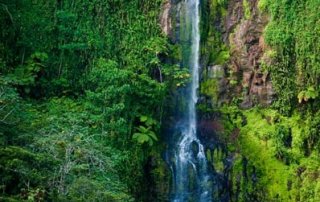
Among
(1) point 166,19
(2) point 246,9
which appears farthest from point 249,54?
(1) point 166,19

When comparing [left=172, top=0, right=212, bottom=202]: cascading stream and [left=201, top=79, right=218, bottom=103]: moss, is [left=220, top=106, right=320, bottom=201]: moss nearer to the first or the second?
[left=172, top=0, right=212, bottom=202]: cascading stream

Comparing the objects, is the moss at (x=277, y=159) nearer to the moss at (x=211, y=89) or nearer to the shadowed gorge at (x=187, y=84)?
the shadowed gorge at (x=187, y=84)

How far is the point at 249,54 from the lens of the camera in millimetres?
13555

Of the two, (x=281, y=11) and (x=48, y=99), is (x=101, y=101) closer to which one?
(x=48, y=99)

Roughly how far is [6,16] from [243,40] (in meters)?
6.59

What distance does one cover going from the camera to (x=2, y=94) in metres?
7.31

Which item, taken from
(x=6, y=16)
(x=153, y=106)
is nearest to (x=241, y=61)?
(x=153, y=106)

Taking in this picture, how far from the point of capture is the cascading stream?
486 inches

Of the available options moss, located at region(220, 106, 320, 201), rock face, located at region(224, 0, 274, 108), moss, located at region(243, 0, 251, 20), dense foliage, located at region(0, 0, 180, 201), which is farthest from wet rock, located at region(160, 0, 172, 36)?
moss, located at region(220, 106, 320, 201)

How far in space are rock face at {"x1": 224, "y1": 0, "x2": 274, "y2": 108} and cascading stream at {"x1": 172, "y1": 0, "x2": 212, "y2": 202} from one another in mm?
1025

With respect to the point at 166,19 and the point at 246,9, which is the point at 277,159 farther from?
the point at 166,19

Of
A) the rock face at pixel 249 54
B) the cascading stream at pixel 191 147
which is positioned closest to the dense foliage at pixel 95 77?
the cascading stream at pixel 191 147

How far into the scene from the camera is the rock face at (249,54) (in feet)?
43.8

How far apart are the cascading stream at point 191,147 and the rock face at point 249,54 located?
1.03 m
